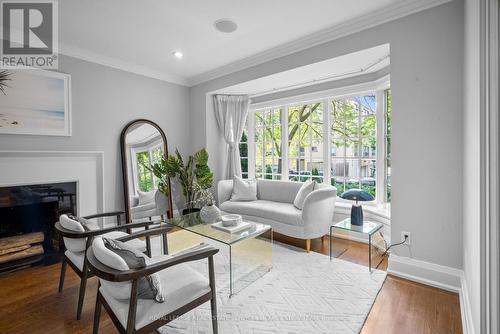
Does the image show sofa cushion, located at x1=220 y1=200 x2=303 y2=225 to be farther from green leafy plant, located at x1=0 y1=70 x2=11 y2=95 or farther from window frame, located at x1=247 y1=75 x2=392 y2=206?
green leafy plant, located at x1=0 y1=70 x2=11 y2=95

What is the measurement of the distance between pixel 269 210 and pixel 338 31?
2.36m

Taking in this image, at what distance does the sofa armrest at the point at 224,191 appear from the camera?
13.7ft

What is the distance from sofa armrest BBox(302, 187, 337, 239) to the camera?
299cm

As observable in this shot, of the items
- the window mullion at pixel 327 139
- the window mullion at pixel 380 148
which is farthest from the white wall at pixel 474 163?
the window mullion at pixel 327 139

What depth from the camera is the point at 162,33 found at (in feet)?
9.46

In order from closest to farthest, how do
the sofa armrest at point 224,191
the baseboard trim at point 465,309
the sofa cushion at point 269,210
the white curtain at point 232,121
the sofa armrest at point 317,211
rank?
the baseboard trim at point 465,309 → the sofa armrest at point 317,211 → the sofa cushion at point 269,210 → the sofa armrest at point 224,191 → the white curtain at point 232,121

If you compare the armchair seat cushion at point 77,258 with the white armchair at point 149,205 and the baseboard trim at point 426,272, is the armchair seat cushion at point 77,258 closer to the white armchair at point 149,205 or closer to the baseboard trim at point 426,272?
the white armchair at point 149,205

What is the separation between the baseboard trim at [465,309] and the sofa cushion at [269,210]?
5.05ft

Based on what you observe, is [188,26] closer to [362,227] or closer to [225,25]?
[225,25]

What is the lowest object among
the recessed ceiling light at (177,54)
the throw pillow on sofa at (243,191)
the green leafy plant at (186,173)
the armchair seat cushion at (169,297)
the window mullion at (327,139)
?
the armchair seat cushion at (169,297)

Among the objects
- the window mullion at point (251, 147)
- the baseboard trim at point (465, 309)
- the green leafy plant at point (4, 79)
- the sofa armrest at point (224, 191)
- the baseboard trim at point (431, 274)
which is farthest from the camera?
the window mullion at point (251, 147)

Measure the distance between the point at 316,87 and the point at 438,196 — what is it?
2.40 meters

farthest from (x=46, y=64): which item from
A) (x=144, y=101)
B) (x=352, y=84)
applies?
(x=352, y=84)

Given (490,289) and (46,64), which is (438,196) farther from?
(46,64)
